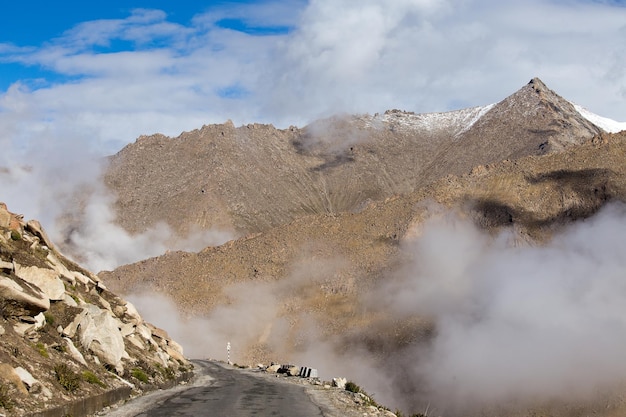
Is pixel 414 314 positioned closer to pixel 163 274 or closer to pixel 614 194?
pixel 614 194

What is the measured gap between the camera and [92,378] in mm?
20109

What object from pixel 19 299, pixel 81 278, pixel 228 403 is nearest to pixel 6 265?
pixel 19 299

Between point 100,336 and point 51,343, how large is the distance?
11.0 ft

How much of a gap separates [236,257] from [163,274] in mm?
12914

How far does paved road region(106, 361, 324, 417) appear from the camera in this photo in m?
18.7

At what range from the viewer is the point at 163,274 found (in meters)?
117

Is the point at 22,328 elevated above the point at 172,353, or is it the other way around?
the point at 172,353

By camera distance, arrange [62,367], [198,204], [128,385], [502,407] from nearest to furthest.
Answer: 1. [62,367]
2. [128,385]
3. [502,407]
4. [198,204]

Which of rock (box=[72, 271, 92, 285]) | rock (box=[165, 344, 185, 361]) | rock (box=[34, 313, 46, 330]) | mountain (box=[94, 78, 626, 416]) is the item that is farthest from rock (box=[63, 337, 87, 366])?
mountain (box=[94, 78, 626, 416])

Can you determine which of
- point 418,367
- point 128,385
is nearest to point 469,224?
point 418,367

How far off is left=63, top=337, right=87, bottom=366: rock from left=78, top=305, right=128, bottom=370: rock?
1.14 metres

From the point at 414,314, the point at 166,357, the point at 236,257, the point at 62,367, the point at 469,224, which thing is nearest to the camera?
the point at 62,367

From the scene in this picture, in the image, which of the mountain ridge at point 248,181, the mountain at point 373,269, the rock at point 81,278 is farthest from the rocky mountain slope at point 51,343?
the mountain ridge at point 248,181

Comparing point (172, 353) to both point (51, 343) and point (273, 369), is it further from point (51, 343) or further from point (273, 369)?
point (51, 343)
